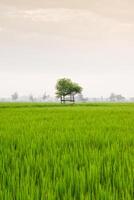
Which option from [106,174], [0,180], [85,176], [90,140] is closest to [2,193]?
[0,180]

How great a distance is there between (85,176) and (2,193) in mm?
646

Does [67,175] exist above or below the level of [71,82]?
below

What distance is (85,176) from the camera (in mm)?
2137

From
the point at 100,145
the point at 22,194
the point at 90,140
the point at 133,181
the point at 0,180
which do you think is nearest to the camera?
the point at 22,194

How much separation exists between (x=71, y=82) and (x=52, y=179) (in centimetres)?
8880

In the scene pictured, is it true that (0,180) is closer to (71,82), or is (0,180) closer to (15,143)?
(15,143)

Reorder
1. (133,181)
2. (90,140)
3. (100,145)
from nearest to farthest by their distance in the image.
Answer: (133,181), (100,145), (90,140)

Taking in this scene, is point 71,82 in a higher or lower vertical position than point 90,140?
higher

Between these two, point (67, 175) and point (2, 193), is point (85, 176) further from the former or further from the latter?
point (2, 193)

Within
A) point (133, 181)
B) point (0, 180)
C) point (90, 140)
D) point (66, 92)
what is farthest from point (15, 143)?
point (66, 92)

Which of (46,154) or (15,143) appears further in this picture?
(15,143)

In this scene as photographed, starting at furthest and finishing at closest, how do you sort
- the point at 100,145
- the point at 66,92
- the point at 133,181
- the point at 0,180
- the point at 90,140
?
the point at 66,92 < the point at 90,140 < the point at 100,145 < the point at 0,180 < the point at 133,181

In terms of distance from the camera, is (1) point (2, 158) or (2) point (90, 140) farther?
(2) point (90, 140)

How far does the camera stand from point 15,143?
410 cm
